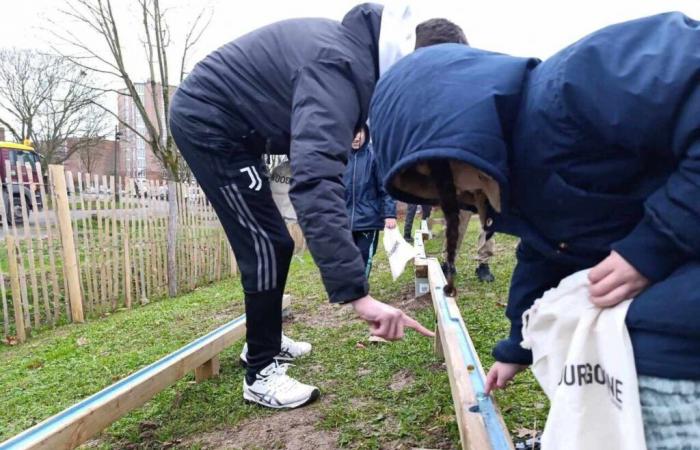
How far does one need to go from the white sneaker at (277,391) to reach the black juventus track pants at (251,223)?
43 mm

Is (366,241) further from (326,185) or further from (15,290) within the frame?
(15,290)

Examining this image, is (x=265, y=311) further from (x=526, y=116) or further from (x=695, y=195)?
(x=695, y=195)

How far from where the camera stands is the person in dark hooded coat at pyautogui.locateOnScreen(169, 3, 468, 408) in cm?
183

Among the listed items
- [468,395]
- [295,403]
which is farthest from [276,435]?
[468,395]

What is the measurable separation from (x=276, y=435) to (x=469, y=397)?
93 cm

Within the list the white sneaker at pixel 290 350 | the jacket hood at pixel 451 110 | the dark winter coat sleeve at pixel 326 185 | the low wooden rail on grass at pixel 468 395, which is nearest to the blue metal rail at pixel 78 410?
the white sneaker at pixel 290 350

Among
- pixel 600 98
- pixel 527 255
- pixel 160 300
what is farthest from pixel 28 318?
pixel 600 98

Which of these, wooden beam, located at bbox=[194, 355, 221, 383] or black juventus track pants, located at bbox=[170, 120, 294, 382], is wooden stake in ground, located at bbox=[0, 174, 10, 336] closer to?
wooden beam, located at bbox=[194, 355, 221, 383]

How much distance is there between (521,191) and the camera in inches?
50.8

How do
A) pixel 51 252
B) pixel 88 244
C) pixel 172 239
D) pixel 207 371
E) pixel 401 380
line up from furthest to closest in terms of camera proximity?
pixel 172 239, pixel 88 244, pixel 51 252, pixel 207 371, pixel 401 380

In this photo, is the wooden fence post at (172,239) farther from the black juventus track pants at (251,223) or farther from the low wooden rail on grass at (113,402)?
the black juventus track pants at (251,223)

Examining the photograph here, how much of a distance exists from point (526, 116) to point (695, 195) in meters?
0.36

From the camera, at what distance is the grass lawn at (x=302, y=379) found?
92.1 inches

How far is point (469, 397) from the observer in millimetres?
1847
